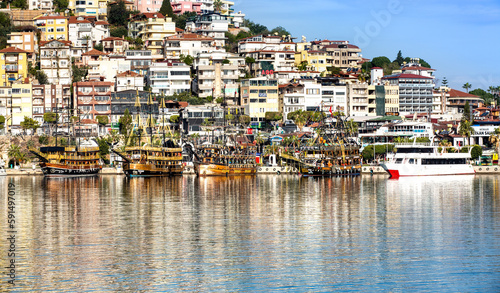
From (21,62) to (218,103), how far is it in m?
37.4

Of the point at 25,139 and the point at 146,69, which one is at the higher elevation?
the point at 146,69

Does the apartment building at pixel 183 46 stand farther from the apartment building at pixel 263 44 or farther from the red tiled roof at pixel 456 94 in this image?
the red tiled roof at pixel 456 94

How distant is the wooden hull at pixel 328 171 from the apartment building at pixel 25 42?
225 feet

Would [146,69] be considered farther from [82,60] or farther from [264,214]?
[264,214]

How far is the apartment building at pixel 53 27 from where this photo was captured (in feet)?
536

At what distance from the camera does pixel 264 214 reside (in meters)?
57.2

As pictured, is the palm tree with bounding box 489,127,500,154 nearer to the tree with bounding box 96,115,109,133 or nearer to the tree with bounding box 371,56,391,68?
the tree with bounding box 371,56,391,68

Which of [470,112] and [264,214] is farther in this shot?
[470,112]

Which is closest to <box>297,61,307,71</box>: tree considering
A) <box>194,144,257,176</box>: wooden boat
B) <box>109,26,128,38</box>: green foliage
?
<box>109,26,128,38</box>: green foliage

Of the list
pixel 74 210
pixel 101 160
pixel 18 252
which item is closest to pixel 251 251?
pixel 18 252

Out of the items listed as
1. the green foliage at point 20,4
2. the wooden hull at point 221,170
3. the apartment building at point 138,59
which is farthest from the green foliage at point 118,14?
the wooden hull at point 221,170

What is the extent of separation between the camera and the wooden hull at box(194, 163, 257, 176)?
11188 centimetres

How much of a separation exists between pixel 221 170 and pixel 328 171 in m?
15.1

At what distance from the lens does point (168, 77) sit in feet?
478
